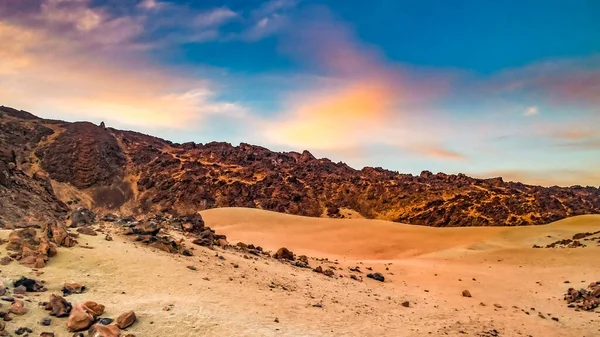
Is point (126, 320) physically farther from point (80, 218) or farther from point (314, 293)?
point (80, 218)

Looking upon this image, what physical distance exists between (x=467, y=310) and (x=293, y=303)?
5.43 m

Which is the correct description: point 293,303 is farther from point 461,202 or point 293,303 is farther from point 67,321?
point 461,202

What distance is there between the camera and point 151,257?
1124cm

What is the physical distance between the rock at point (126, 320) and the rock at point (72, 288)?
1813 mm

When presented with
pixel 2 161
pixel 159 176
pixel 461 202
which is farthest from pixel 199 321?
pixel 159 176

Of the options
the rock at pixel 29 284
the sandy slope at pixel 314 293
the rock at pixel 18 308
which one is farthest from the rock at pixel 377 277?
the rock at pixel 18 308

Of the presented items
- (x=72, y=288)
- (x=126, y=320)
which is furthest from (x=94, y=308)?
(x=72, y=288)

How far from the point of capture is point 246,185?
56.7 meters

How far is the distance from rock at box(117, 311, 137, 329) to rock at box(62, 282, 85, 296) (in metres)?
1.81

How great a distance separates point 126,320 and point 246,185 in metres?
49.5

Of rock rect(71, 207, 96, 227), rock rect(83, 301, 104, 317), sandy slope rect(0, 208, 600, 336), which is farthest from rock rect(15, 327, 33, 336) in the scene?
rock rect(71, 207, 96, 227)

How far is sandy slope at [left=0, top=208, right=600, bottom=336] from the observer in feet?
26.9

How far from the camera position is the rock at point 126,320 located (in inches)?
289

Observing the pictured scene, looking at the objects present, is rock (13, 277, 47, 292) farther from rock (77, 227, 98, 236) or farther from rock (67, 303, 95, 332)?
rock (77, 227, 98, 236)
